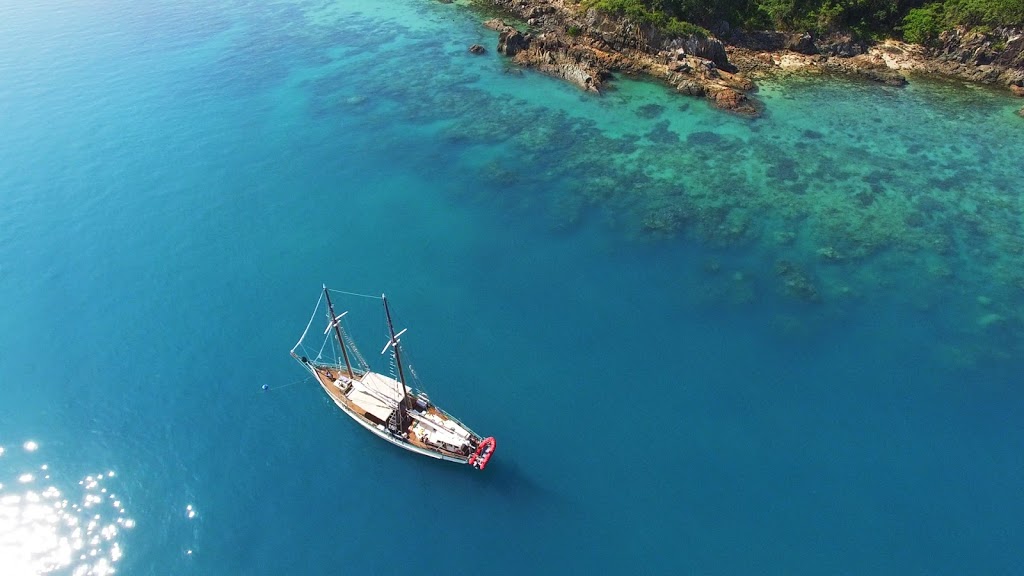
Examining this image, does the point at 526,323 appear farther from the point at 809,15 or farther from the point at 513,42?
the point at 809,15

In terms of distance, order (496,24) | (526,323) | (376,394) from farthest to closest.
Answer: (496,24), (526,323), (376,394)

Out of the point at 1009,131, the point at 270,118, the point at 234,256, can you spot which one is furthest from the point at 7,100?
the point at 1009,131

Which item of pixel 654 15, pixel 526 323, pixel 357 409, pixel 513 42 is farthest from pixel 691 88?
pixel 357 409

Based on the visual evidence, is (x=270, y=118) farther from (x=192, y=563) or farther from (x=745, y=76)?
(x=745, y=76)

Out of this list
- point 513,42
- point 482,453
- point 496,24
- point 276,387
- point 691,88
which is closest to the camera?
point 482,453

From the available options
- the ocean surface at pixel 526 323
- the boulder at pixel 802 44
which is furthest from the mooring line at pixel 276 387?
the boulder at pixel 802 44
